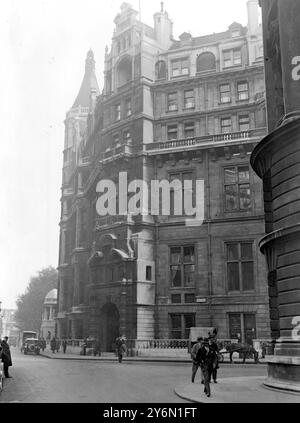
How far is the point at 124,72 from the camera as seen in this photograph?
5197 cm

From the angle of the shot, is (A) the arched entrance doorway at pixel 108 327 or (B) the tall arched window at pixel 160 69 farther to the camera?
(B) the tall arched window at pixel 160 69

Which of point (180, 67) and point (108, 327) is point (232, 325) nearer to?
point (108, 327)

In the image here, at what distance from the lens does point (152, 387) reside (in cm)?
1731

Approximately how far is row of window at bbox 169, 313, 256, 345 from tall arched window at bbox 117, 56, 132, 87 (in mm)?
23482

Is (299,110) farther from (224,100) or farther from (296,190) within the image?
(224,100)

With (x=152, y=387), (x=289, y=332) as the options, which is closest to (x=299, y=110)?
(x=289, y=332)

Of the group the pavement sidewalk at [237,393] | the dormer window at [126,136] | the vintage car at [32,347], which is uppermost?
the dormer window at [126,136]

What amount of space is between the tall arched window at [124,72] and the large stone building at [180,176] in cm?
11

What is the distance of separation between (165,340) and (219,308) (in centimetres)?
496

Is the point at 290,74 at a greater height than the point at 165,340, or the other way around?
the point at 290,74

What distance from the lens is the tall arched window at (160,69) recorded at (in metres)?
49.7

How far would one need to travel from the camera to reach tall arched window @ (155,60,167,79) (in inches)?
1957

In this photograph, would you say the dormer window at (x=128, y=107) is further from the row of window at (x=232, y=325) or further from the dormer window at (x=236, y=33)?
the row of window at (x=232, y=325)

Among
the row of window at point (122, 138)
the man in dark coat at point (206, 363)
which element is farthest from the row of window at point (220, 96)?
the man in dark coat at point (206, 363)
